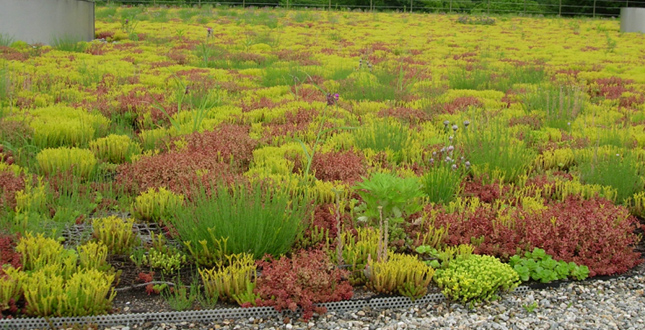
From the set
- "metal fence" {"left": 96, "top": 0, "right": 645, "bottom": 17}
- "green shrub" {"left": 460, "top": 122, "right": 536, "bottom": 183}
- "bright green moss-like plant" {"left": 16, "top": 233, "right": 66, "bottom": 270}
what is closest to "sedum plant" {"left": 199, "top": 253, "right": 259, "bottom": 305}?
"bright green moss-like plant" {"left": 16, "top": 233, "right": 66, "bottom": 270}

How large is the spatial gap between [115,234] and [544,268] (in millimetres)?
3259

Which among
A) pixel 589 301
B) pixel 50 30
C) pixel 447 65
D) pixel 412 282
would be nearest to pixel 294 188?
pixel 412 282

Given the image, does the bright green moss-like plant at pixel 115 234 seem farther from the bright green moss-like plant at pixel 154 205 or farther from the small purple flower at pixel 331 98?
the small purple flower at pixel 331 98

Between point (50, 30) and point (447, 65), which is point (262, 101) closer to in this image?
point (447, 65)

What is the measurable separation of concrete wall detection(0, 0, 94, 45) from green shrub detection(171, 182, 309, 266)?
40.3ft

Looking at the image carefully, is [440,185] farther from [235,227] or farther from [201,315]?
[201,315]

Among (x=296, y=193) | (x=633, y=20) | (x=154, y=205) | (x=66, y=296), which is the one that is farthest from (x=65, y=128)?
(x=633, y=20)

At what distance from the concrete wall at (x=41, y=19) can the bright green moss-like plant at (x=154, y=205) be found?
37.3 ft

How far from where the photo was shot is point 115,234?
14.6 ft

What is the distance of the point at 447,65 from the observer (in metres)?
14.3

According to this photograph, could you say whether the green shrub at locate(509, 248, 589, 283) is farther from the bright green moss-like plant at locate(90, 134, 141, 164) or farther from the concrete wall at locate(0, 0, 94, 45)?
the concrete wall at locate(0, 0, 94, 45)

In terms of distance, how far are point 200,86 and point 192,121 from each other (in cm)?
254

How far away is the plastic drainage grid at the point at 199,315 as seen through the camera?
353 cm

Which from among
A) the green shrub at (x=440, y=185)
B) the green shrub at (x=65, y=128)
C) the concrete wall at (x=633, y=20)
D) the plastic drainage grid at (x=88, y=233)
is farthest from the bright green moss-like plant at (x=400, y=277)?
the concrete wall at (x=633, y=20)
